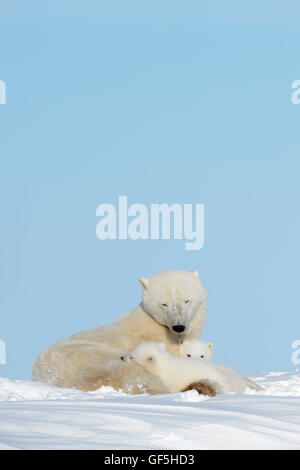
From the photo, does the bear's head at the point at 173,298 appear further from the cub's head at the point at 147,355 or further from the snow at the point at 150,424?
the snow at the point at 150,424

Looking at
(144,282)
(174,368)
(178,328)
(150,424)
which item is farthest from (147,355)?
(150,424)

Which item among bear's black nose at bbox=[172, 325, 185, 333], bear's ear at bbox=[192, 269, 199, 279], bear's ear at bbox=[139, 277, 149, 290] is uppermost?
bear's ear at bbox=[192, 269, 199, 279]

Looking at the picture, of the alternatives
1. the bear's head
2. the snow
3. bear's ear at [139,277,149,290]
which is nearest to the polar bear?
the bear's head

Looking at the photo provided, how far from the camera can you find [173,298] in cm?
771

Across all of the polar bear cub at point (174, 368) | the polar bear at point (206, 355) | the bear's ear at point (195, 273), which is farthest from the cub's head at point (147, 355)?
the bear's ear at point (195, 273)

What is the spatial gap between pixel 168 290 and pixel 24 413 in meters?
3.60

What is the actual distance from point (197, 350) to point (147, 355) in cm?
77

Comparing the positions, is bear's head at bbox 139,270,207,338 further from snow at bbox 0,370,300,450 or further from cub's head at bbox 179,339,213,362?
snow at bbox 0,370,300,450

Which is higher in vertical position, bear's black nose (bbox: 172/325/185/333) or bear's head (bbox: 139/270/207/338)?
bear's head (bbox: 139/270/207/338)

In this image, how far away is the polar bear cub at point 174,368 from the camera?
21.2 feet

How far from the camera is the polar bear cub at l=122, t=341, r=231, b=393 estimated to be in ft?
21.2

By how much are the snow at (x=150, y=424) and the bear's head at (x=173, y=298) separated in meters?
2.39

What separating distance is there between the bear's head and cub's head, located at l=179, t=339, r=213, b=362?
25cm
